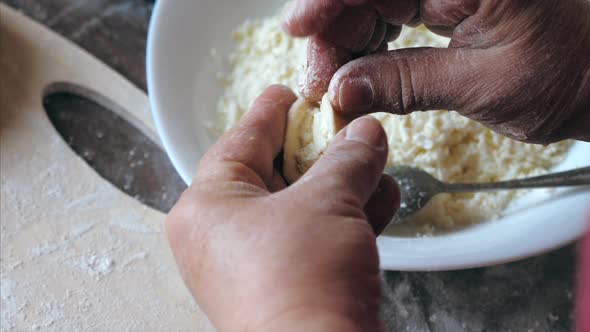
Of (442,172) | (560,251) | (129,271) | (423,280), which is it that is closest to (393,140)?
(442,172)

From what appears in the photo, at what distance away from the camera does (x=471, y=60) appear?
728 mm

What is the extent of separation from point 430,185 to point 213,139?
0.45 metres

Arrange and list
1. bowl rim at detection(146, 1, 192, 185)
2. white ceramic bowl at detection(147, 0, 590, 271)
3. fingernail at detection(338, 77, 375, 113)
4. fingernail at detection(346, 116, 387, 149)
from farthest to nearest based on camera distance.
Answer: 1. bowl rim at detection(146, 1, 192, 185)
2. white ceramic bowl at detection(147, 0, 590, 271)
3. fingernail at detection(338, 77, 375, 113)
4. fingernail at detection(346, 116, 387, 149)

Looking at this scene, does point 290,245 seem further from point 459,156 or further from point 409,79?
point 459,156

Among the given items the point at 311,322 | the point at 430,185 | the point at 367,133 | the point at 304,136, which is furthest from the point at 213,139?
the point at 311,322

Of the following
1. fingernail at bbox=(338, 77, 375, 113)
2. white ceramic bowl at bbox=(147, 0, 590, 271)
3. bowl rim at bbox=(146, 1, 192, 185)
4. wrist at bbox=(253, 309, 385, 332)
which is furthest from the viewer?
bowl rim at bbox=(146, 1, 192, 185)

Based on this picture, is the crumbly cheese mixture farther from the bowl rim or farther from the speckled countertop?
the bowl rim

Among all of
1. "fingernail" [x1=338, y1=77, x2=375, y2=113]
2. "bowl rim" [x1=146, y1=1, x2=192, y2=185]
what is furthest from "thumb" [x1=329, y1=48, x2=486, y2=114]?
"bowl rim" [x1=146, y1=1, x2=192, y2=185]

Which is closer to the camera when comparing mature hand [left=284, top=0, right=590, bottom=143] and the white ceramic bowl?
mature hand [left=284, top=0, right=590, bottom=143]

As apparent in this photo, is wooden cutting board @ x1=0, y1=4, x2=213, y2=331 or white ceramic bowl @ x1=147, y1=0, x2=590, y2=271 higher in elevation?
white ceramic bowl @ x1=147, y1=0, x2=590, y2=271

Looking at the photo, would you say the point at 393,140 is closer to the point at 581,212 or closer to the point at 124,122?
the point at 581,212

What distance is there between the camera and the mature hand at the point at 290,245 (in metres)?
0.52

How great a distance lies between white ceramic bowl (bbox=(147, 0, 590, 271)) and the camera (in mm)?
899

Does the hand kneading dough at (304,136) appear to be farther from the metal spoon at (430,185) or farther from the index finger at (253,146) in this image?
the metal spoon at (430,185)
